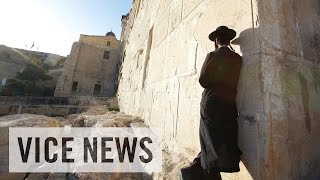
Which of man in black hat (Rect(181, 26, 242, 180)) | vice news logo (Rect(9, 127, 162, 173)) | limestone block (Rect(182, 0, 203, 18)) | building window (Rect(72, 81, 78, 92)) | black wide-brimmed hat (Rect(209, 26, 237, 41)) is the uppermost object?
building window (Rect(72, 81, 78, 92))

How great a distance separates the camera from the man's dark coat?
1354mm

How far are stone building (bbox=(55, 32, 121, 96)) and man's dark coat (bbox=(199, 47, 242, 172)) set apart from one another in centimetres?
2364

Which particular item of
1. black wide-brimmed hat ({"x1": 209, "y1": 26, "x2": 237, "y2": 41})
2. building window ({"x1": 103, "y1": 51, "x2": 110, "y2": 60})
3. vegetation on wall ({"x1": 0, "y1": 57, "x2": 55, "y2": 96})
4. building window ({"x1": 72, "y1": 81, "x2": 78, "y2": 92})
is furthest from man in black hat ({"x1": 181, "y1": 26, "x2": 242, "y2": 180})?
building window ({"x1": 103, "y1": 51, "x2": 110, "y2": 60})

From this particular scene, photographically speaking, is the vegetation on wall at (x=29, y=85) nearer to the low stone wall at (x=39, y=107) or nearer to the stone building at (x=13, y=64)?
the stone building at (x=13, y=64)

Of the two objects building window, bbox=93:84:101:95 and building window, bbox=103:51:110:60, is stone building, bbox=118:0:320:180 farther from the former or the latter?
building window, bbox=103:51:110:60

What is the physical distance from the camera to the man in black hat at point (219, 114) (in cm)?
136

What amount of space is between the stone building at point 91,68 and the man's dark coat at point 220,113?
931 inches

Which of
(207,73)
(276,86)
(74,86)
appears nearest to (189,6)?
(207,73)

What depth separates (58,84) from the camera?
23.4 metres

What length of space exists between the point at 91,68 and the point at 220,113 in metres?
25.2

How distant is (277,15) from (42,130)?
20.2 ft

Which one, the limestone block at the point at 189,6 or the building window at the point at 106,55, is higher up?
the building window at the point at 106,55

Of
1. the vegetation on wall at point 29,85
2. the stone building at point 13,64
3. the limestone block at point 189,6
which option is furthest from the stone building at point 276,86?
the stone building at point 13,64

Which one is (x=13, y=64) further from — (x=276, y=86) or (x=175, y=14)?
(x=276, y=86)
